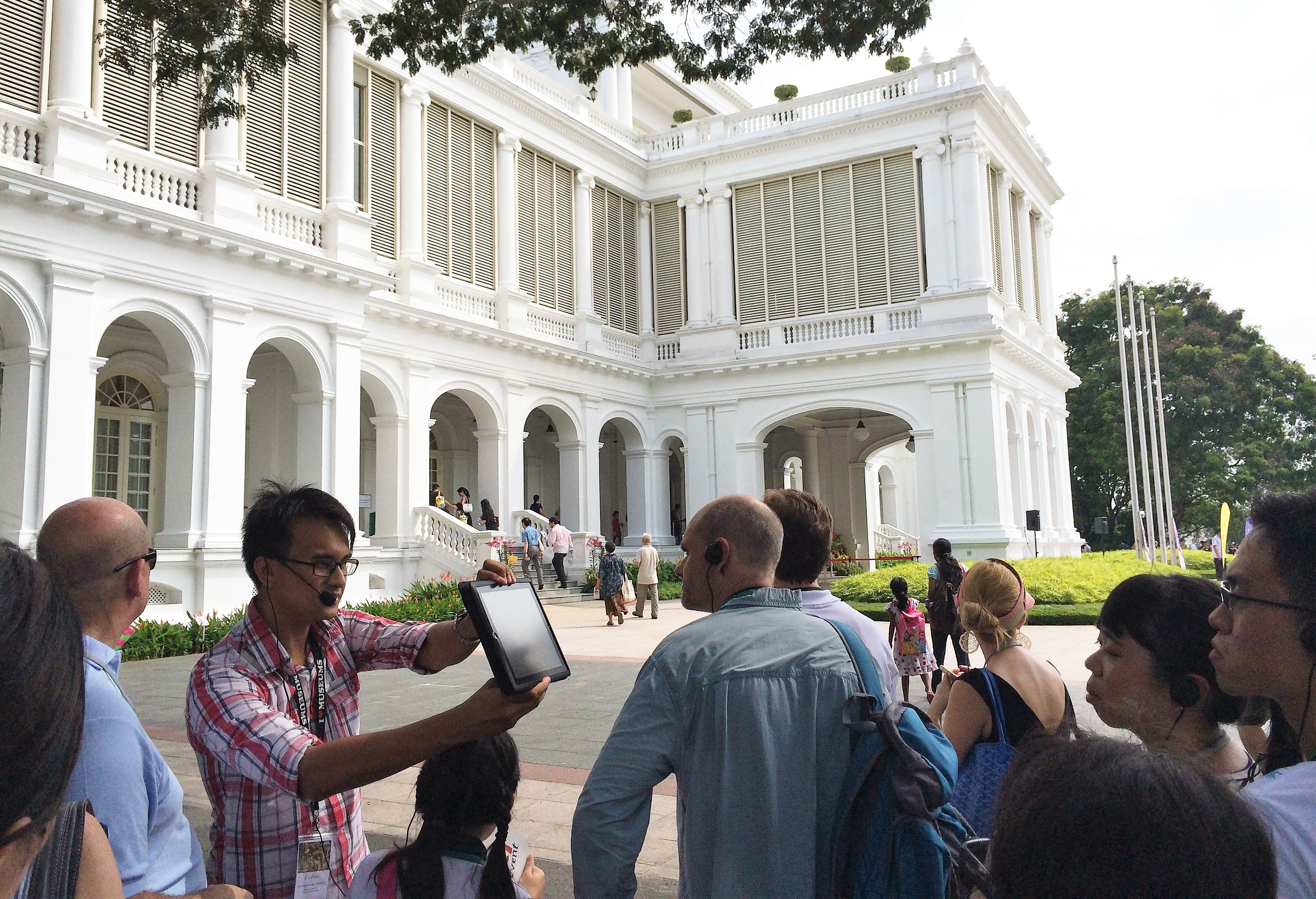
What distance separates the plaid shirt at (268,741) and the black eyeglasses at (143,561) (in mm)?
251

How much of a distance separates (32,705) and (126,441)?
18.6 metres

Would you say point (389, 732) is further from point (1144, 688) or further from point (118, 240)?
point (118, 240)

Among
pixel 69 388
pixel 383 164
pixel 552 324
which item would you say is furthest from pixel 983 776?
pixel 552 324

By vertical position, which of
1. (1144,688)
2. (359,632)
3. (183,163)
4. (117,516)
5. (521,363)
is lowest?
(1144,688)

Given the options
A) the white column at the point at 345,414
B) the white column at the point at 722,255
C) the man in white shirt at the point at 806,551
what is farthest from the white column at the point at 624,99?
the man in white shirt at the point at 806,551

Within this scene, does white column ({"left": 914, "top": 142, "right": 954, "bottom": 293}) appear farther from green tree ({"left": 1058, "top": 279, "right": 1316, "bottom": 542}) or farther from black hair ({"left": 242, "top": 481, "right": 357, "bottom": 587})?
black hair ({"left": 242, "top": 481, "right": 357, "bottom": 587})

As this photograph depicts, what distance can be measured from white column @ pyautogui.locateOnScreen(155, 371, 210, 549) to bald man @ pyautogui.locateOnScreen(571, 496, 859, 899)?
1466 cm

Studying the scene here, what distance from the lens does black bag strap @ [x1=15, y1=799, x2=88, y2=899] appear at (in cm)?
130

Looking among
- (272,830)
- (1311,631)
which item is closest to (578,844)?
(272,830)

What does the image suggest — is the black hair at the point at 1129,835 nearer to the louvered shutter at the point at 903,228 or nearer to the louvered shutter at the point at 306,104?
the louvered shutter at the point at 306,104

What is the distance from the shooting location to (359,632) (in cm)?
272

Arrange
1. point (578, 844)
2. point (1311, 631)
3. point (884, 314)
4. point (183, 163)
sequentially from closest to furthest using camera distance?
point (1311, 631) < point (578, 844) < point (183, 163) < point (884, 314)

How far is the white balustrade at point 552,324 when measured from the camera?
24.3 meters

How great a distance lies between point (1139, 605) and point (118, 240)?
1543cm
